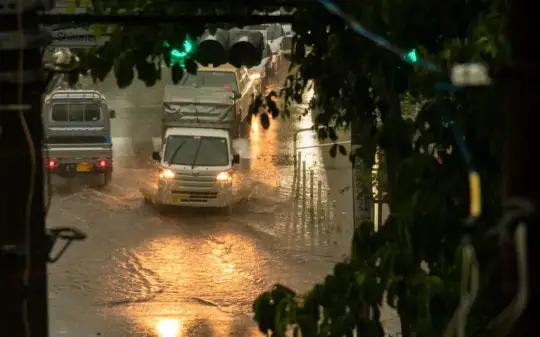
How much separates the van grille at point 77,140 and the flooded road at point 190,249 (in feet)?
3.69

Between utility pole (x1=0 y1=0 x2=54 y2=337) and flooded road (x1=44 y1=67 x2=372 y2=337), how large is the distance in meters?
9.52

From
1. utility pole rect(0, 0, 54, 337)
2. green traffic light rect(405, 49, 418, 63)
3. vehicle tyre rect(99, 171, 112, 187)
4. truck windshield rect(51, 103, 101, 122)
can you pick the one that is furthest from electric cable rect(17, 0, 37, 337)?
vehicle tyre rect(99, 171, 112, 187)

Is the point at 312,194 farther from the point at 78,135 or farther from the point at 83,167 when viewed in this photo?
the point at 78,135

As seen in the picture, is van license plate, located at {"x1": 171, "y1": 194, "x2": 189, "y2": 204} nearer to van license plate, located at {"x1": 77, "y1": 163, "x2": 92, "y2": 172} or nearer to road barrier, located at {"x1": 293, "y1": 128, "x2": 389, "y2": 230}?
road barrier, located at {"x1": 293, "y1": 128, "x2": 389, "y2": 230}

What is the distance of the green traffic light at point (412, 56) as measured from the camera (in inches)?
141

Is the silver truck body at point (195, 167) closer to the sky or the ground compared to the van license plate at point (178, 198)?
closer to the sky

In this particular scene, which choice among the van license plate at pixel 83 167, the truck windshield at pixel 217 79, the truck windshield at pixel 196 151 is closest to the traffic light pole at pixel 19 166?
the truck windshield at pixel 196 151

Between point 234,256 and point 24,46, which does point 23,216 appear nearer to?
point 24,46

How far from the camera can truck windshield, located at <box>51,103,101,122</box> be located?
2148 centimetres

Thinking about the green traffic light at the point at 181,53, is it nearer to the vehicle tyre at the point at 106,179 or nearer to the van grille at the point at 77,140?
the van grille at the point at 77,140

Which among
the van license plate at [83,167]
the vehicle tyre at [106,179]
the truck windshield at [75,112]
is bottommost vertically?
the vehicle tyre at [106,179]

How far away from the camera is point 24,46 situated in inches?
127

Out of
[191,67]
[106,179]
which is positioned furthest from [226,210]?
[191,67]

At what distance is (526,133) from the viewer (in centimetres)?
254
